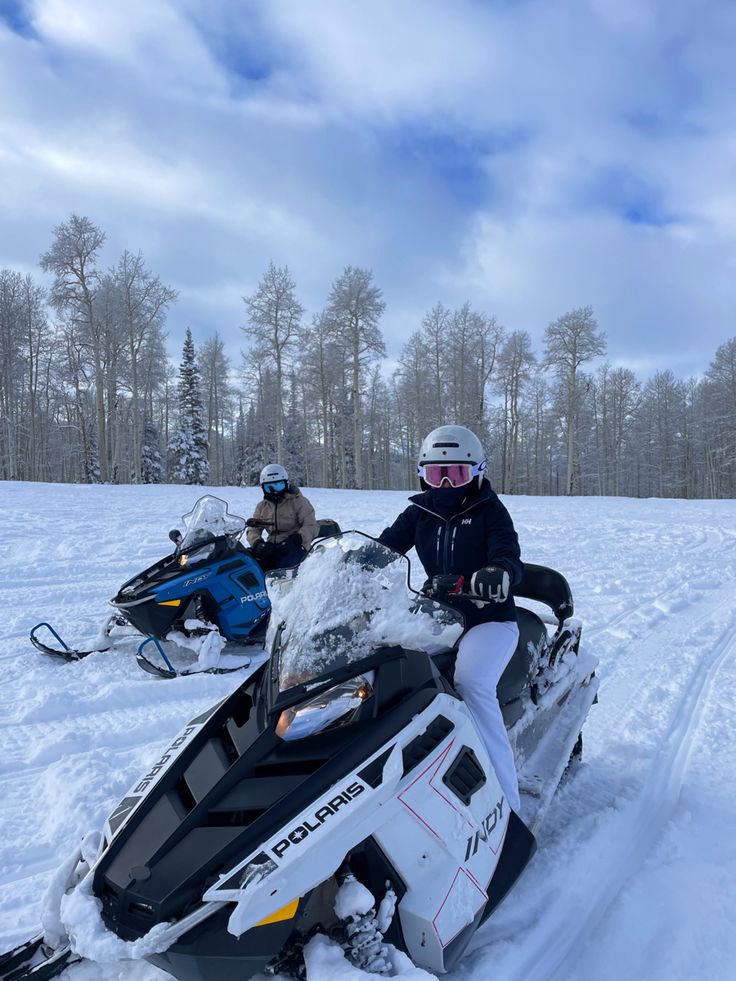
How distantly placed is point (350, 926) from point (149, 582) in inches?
153

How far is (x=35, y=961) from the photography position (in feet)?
5.84

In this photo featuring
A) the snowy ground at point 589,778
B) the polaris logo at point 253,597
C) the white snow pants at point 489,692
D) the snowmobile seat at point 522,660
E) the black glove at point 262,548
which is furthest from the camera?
the black glove at point 262,548

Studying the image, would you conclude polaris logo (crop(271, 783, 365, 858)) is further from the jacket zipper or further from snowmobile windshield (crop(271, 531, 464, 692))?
the jacket zipper

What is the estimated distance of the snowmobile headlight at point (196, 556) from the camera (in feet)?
17.1

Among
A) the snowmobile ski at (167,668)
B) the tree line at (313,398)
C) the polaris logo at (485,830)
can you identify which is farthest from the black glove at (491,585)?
the tree line at (313,398)

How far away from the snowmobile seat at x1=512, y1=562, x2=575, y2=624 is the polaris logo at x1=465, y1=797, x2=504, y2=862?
1.47 metres

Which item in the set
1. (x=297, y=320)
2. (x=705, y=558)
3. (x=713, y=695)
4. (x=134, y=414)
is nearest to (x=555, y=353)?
(x=297, y=320)

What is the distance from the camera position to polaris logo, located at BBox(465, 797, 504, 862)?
1.92m

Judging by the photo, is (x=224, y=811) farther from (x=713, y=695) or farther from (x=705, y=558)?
(x=705, y=558)

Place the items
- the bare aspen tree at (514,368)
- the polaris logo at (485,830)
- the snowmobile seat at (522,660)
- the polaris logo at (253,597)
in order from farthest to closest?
1. the bare aspen tree at (514,368)
2. the polaris logo at (253,597)
3. the snowmobile seat at (522,660)
4. the polaris logo at (485,830)

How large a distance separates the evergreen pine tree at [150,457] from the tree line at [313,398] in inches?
3.9

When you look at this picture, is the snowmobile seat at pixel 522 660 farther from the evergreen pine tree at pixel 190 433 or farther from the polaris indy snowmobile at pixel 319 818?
the evergreen pine tree at pixel 190 433

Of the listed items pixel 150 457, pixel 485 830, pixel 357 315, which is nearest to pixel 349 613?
pixel 485 830

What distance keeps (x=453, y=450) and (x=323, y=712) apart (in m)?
1.44
